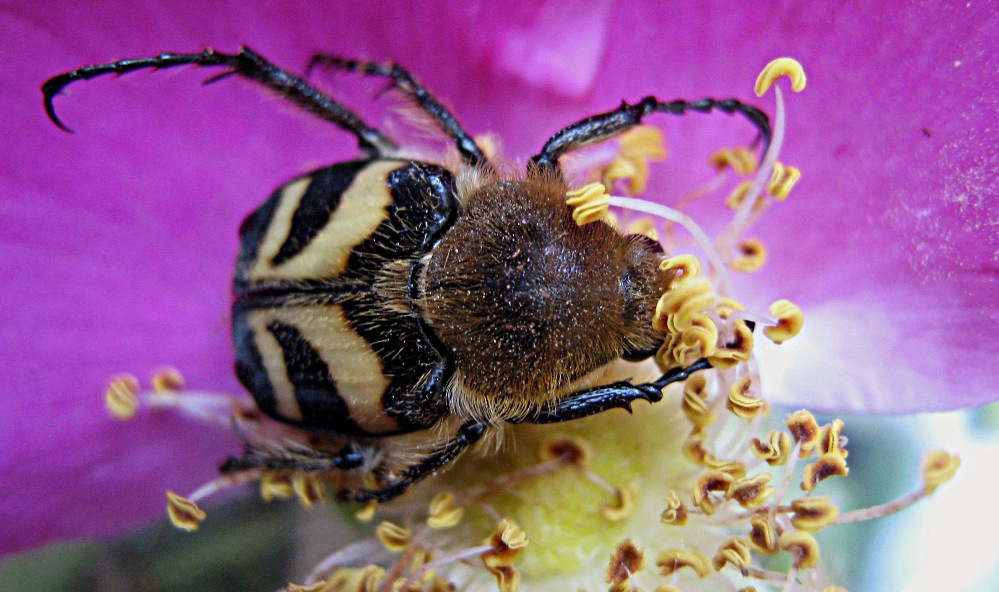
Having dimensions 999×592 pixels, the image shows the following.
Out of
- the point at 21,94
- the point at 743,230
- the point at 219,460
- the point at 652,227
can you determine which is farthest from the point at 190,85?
the point at 743,230

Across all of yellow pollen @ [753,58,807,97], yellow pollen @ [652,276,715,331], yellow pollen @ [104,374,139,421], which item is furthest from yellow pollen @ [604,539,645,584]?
yellow pollen @ [104,374,139,421]

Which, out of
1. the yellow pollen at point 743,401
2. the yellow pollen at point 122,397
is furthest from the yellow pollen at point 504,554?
the yellow pollen at point 122,397

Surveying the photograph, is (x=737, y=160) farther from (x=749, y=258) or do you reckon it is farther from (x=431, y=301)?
(x=431, y=301)

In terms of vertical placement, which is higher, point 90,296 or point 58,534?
point 90,296

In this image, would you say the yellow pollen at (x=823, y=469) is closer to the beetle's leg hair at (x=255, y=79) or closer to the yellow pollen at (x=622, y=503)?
the yellow pollen at (x=622, y=503)

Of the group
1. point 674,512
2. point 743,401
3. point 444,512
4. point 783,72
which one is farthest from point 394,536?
point 783,72

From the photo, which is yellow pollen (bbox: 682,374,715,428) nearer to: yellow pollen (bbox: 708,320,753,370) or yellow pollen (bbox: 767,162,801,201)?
yellow pollen (bbox: 708,320,753,370)

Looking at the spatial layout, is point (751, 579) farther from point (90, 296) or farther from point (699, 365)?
point (90, 296)
